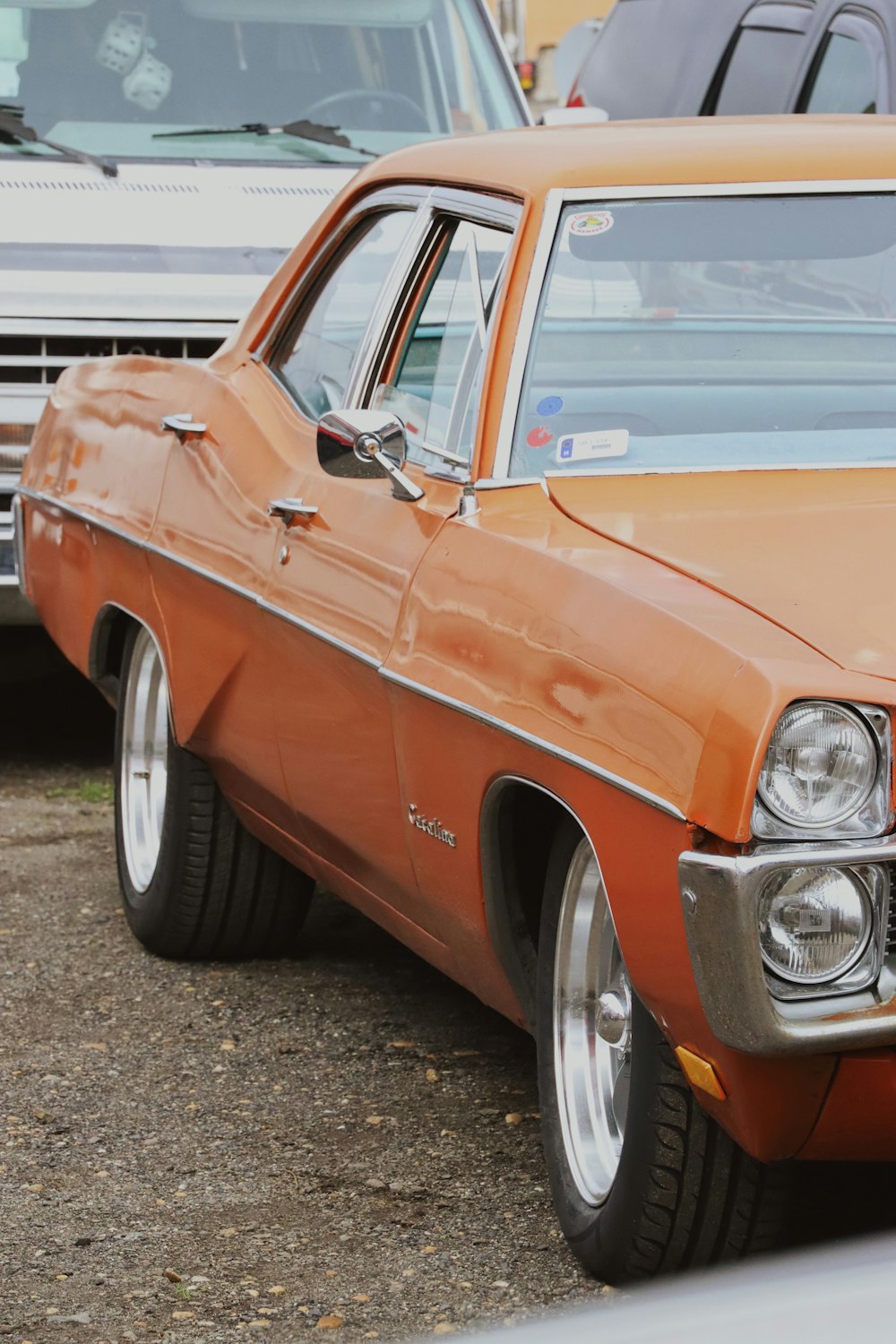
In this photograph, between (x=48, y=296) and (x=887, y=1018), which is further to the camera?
(x=48, y=296)

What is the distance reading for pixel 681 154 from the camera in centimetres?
393

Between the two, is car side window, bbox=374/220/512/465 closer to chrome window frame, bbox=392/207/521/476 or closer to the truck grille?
Result: chrome window frame, bbox=392/207/521/476

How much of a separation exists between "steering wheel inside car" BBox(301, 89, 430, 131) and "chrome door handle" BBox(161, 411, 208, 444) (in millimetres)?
2751

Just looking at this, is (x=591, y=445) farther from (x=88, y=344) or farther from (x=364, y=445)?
(x=88, y=344)

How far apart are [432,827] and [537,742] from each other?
476 mm

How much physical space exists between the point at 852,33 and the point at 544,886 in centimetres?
630

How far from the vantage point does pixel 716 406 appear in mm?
3791

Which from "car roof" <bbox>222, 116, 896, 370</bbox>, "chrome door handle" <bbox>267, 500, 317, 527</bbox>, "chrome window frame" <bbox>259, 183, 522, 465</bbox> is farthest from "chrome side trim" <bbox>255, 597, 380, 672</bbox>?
"car roof" <bbox>222, 116, 896, 370</bbox>

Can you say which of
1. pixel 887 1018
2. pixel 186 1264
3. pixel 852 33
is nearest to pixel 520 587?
pixel 887 1018

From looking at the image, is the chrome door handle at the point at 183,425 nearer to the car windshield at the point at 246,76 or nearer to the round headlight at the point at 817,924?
the round headlight at the point at 817,924

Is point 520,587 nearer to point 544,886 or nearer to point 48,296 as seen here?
point 544,886

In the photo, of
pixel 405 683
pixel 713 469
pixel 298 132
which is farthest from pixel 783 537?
pixel 298 132

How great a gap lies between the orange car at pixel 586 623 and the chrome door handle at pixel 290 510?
13 millimetres

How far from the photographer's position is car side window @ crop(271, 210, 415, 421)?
Answer: 442 cm
